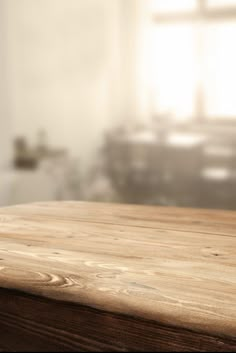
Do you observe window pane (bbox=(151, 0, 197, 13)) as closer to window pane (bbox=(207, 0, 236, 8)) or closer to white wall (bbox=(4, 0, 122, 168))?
window pane (bbox=(207, 0, 236, 8))

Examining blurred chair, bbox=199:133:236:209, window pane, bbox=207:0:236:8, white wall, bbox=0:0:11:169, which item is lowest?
blurred chair, bbox=199:133:236:209

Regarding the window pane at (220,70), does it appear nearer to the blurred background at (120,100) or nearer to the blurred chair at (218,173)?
the blurred background at (120,100)

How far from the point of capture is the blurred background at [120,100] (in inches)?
129

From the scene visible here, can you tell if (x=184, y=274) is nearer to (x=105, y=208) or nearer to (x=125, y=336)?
(x=125, y=336)

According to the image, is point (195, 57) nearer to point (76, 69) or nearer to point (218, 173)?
point (218, 173)

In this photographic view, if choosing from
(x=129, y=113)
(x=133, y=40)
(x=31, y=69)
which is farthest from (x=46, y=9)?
(x=129, y=113)

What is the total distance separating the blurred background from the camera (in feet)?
10.7

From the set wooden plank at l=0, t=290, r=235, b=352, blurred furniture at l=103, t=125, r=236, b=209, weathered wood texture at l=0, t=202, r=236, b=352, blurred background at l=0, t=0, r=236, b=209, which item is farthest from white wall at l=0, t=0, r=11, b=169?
wooden plank at l=0, t=290, r=235, b=352

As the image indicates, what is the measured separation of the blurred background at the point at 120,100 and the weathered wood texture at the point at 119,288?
238 cm

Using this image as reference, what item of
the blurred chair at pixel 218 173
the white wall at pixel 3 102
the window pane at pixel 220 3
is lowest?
the blurred chair at pixel 218 173

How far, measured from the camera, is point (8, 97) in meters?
3.37

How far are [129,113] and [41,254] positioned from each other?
3.01m

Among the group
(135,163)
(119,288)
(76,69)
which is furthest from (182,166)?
(119,288)

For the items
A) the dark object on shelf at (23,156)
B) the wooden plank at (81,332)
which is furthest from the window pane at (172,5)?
the wooden plank at (81,332)
